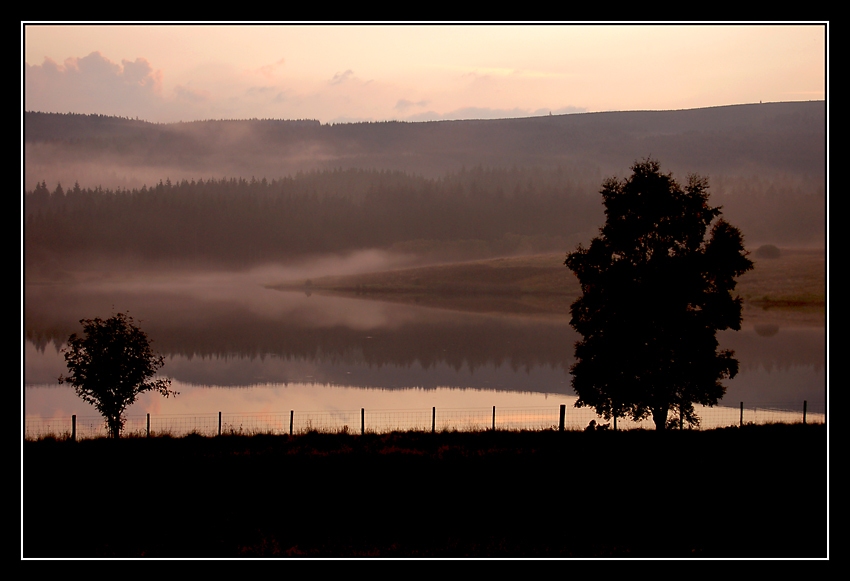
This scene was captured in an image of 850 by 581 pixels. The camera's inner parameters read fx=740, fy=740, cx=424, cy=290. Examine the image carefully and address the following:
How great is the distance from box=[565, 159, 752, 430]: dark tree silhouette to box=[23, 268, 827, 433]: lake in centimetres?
410

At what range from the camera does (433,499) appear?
23.4 m

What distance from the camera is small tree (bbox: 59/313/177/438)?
3722 cm

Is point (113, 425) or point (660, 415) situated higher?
point (660, 415)

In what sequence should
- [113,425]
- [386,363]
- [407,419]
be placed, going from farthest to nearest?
1. [386,363]
2. [407,419]
3. [113,425]

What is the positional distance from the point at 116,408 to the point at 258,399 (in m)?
31.7

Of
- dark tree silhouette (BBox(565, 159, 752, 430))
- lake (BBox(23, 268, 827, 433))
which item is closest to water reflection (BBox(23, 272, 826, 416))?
lake (BBox(23, 268, 827, 433))

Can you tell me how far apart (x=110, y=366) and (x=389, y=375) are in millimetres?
55013

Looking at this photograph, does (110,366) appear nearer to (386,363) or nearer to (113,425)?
(113,425)

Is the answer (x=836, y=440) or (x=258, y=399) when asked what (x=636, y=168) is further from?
(x=258, y=399)

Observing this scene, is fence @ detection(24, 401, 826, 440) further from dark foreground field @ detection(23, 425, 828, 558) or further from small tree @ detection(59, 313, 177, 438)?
dark foreground field @ detection(23, 425, 828, 558)

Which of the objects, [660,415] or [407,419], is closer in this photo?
[660,415]

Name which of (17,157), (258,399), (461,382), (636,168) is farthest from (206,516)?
(461,382)

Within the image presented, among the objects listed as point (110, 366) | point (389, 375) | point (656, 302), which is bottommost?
point (389, 375)

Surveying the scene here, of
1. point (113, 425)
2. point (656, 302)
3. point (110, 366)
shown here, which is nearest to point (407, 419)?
point (113, 425)
